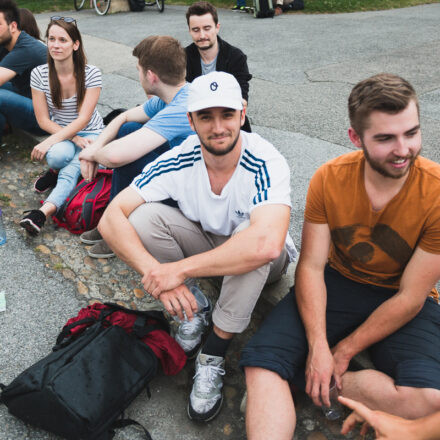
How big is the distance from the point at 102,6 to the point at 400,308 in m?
15.2

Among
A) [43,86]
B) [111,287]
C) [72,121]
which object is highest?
[43,86]

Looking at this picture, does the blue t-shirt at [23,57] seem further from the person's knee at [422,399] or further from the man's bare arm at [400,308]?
the person's knee at [422,399]

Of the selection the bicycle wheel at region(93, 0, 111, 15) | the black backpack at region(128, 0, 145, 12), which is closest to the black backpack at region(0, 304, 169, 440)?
the bicycle wheel at region(93, 0, 111, 15)

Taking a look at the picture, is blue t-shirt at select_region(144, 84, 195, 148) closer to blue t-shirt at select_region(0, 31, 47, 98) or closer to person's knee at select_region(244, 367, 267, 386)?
person's knee at select_region(244, 367, 267, 386)

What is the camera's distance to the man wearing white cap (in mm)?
2309

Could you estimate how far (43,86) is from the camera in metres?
4.22

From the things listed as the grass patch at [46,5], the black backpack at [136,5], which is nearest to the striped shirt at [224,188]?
the black backpack at [136,5]

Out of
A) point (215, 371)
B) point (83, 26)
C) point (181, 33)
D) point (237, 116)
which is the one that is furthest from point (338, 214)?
point (83, 26)

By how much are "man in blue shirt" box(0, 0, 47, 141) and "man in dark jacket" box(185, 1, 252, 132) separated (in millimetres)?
1577

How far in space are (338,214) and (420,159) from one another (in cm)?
45

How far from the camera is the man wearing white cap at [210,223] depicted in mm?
2309

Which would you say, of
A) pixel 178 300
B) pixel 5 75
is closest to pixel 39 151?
pixel 5 75

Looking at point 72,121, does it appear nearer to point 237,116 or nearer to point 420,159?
point 237,116

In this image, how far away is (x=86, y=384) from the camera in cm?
216
